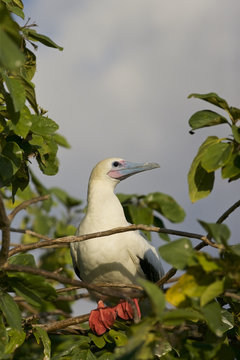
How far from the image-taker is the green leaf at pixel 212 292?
2.71 metres

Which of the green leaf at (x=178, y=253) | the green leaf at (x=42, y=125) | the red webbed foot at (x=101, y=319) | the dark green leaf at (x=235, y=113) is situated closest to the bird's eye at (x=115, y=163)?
the red webbed foot at (x=101, y=319)

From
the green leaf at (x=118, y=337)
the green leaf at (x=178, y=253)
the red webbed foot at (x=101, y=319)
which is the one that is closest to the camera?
the green leaf at (x=178, y=253)

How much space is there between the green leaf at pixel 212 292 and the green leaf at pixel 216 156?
2.66 ft

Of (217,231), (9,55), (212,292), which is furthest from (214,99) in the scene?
(9,55)

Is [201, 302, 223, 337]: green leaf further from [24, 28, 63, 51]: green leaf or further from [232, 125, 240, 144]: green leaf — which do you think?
[24, 28, 63, 51]: green leaf

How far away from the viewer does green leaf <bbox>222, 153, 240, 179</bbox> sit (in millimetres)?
3378

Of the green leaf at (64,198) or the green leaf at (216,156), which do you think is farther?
the green leaf at (64,198)

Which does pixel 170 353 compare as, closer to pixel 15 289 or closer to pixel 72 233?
pixel 15 289

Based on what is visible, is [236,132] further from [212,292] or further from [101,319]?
[101,319]

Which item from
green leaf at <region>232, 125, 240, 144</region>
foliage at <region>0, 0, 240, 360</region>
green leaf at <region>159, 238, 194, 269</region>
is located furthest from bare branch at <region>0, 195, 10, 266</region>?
green leaf at <region>232, 125, 240, 144</region>

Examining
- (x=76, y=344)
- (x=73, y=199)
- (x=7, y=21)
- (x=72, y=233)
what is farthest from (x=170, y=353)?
(x=73, y=199)

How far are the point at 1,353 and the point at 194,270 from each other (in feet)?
3.74

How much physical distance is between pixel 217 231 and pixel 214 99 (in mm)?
1081

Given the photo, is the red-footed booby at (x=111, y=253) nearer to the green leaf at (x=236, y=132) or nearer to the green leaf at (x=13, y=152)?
the green leaf at (x=13, y=152)
